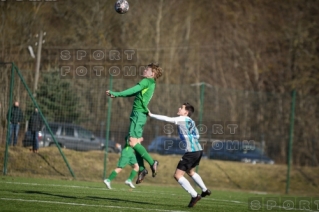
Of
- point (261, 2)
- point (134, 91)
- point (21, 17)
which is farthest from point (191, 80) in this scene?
point (134, 91)

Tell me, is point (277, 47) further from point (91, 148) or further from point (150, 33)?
point (91, 148)

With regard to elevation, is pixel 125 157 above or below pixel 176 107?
below

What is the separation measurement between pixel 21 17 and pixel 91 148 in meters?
9.18

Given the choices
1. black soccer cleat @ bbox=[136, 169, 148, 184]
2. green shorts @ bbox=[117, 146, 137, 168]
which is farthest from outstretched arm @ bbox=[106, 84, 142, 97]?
green shorts @ bbox=[117, 146, 137, 168]

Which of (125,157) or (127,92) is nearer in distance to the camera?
(127,92)

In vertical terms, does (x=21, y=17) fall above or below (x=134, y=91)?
above

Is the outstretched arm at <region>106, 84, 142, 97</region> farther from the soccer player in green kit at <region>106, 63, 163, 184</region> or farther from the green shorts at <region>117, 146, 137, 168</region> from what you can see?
the green shorts at <region>117, 146, 137, 168</region>

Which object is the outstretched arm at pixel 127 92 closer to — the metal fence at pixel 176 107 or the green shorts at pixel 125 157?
the green shorts at pixel 125 157

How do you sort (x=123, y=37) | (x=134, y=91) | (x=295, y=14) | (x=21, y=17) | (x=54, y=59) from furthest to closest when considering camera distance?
(x=295, y=14) < (x=123, y=37) < (x=54, y=59) < (x=21, y=17) < (x=134, y=91)

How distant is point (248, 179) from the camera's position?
1005 inches

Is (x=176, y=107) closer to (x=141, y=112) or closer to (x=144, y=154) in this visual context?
(x=141, y=112)

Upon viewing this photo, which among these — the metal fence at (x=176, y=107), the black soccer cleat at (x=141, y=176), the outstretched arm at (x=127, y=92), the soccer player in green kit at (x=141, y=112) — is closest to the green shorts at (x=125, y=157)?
the soccer player in green kit at (x=141, y=112)

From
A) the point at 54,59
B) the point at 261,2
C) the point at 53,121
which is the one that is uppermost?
the point at 261,2

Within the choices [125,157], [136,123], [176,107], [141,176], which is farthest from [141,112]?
[176,107]
